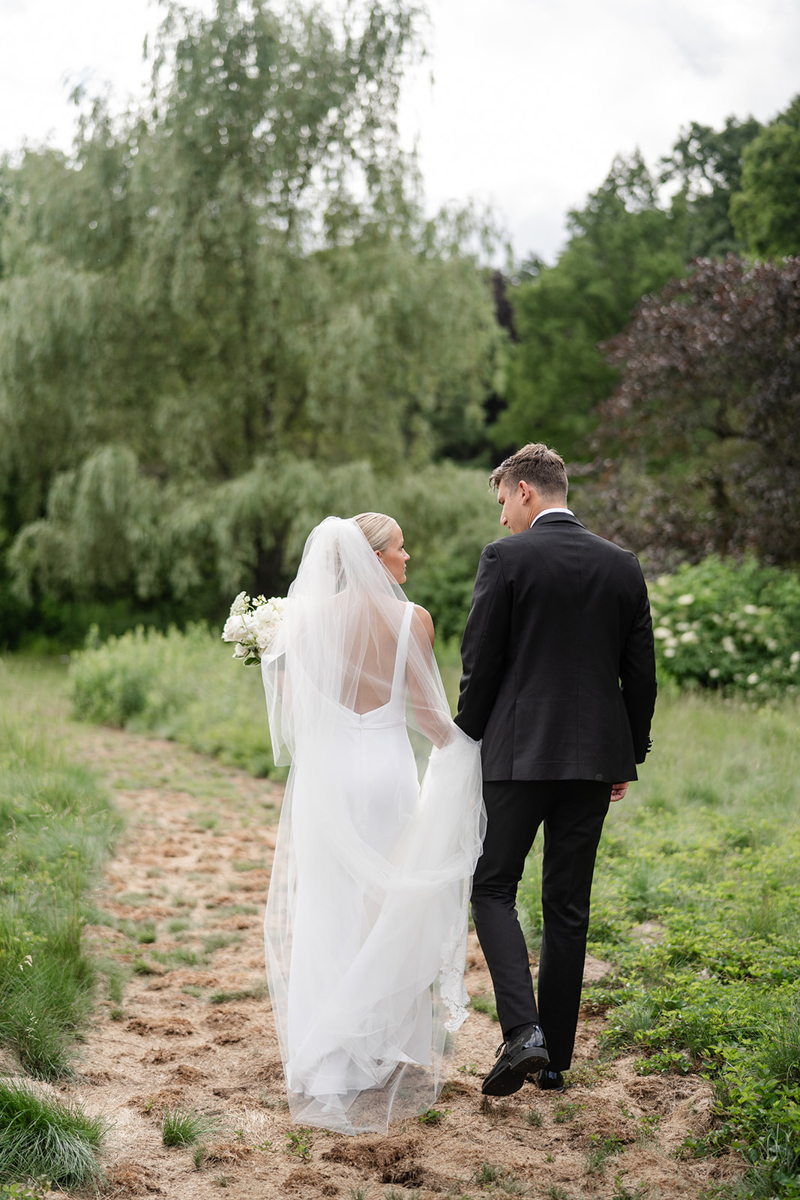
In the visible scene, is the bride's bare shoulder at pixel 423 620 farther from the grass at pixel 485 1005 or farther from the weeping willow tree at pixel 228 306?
the weeping willow tree at pixel 228 306

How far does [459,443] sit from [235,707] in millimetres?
19632

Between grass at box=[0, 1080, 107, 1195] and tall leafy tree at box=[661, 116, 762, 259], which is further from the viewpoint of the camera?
tall leafy tree at box=[661, 116, 762, 259]

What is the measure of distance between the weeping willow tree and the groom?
1165cm

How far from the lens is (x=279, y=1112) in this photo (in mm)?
3250

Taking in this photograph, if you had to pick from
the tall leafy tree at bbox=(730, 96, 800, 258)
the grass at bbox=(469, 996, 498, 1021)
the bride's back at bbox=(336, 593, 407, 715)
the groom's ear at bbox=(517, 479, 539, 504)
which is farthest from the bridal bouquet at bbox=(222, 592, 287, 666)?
the tall leafy tree at bbox=(730, 96, 800, 258)

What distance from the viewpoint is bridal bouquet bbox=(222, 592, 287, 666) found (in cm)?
374

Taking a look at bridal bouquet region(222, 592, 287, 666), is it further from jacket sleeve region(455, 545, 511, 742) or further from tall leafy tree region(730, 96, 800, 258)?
tall leafy tree region(730, 96, 800, 258)

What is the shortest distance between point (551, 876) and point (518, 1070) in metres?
0.60

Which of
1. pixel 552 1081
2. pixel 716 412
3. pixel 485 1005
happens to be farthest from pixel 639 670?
pixel 716 412

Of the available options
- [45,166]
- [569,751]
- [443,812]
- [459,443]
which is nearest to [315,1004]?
[443,812]

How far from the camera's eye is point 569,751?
3.06 metres

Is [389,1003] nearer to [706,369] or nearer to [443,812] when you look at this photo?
[443,812]

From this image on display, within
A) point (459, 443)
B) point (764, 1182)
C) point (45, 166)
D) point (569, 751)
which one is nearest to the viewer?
point (764, 1182)

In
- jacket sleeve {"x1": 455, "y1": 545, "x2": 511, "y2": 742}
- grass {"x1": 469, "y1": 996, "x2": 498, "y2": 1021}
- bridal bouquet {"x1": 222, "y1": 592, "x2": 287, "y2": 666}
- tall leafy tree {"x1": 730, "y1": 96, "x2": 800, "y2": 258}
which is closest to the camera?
jacket sleeve {"x1": 455, "y1": 545, "x2": 511, "y2": 742}
